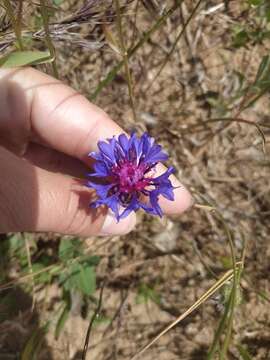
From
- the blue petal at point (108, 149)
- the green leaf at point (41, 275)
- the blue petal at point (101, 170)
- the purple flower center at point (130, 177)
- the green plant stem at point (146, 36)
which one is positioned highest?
the green plant stem at point (146, 36)

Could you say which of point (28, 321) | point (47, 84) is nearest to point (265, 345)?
point (28, 321)

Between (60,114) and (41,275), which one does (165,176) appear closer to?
(60,114)

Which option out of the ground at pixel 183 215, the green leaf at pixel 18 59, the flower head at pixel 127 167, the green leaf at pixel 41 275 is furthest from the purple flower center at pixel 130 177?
the green leaf at pixel 41 275

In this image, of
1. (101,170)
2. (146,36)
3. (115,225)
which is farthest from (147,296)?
(146,36)

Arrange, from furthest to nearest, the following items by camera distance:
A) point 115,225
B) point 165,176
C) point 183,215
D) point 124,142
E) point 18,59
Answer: point 183,215, point 115,225, point 124,142, point 165,176, point 18,59

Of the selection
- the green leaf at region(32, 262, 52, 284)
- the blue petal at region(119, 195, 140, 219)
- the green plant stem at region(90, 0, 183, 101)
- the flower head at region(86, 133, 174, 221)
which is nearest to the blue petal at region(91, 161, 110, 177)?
the flower head at region(86, 133, 174, 221)

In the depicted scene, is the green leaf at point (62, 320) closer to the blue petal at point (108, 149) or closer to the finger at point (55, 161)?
the finger at point (55, 161)

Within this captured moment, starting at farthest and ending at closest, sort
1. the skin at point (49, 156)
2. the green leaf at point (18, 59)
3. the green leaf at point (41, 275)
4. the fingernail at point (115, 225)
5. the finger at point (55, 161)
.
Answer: the green leaf at point (41, 275)
the finger at point (55, 161)
the fingernail at point (115, 225)
the skin at point (49, 156)
the green leaf at point (18, 59)
